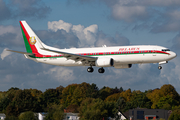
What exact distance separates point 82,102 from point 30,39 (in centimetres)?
3569

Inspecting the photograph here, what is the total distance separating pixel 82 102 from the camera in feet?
359

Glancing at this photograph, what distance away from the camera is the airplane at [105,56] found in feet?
217

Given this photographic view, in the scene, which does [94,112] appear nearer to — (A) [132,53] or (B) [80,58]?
(B) [80,58]

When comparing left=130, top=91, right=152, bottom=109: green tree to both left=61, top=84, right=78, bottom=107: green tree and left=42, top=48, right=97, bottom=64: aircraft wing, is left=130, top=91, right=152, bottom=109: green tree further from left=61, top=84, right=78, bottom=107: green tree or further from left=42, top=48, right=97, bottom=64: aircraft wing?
left=42, top=48, right=97, bottom=64: aircraft wing

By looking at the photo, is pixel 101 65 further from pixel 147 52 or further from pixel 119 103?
pixel 119 103

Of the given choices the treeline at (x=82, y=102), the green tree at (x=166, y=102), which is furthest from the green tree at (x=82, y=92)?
the green tree at (x=166, y=102)

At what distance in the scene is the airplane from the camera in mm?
66188

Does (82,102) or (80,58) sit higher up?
(80,58)

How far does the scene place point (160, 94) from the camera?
161000 mm

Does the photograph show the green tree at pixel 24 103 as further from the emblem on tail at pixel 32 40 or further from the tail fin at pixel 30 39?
the emblem on tail at pixel 32 40

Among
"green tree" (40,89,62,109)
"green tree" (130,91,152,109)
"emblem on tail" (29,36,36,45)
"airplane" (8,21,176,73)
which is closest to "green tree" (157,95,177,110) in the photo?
Answer: "green tree" (130,91,152,109)

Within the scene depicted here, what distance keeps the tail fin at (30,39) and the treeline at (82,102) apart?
49.5 ft

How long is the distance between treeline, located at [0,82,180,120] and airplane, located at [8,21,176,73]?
1174 cm

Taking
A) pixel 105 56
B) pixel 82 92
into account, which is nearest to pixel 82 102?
pixel 105 56
